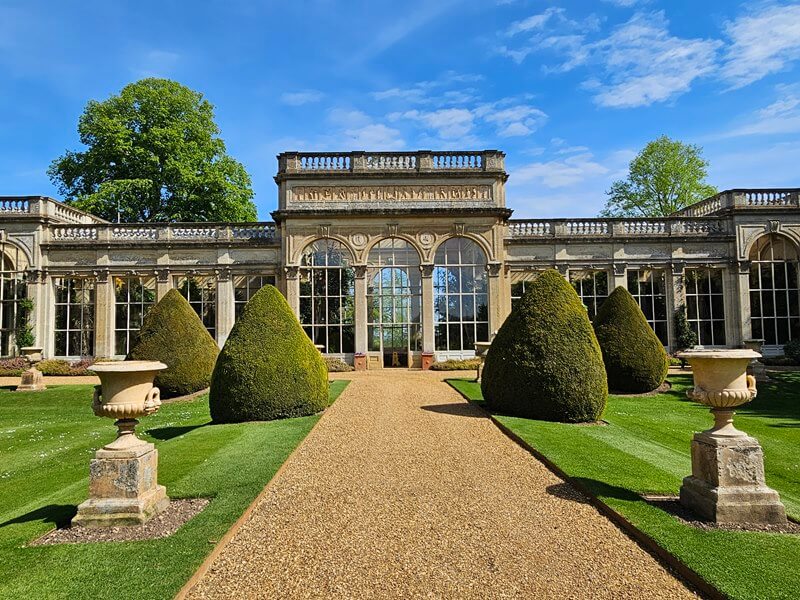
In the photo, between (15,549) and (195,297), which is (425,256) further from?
(15,549)

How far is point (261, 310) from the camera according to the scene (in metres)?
→ 11.0

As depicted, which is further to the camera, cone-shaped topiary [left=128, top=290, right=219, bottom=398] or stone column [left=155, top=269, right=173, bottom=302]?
stone column [left=155, top=269, right=173, bottom=302]

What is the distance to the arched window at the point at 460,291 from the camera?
22328 mm

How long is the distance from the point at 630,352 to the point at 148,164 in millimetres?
26453

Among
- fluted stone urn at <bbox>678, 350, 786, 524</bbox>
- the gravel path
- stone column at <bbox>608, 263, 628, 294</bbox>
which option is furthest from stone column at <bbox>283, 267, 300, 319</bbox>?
fluted stone urn at <bbox>678, 350, 786, 524</bbox>

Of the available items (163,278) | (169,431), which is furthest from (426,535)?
(163,278)

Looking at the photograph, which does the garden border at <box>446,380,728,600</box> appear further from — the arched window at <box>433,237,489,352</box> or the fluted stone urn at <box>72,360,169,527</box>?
the arched window at <box>433,237,489,352</box>

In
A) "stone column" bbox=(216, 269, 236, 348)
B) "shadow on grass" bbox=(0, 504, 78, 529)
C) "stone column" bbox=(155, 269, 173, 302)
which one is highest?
"stone column" bbox=(155, 269, 173, 302)

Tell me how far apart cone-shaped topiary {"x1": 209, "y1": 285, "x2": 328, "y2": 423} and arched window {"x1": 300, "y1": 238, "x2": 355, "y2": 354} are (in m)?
11.2

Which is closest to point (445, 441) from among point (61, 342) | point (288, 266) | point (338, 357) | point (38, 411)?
point (38, 411)

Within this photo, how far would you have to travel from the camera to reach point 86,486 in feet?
21.2

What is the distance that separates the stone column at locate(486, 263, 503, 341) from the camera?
21.9 meters

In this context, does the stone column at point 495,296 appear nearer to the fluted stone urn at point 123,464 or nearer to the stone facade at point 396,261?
the stone facade at point 396,261

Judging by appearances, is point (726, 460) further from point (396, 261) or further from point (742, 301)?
point (742, 301)
